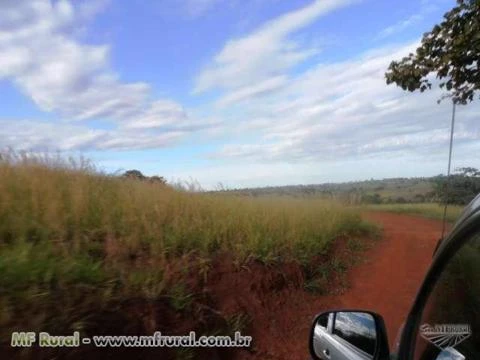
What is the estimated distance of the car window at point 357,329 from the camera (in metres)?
2.07

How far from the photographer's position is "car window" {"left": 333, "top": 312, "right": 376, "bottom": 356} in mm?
2074

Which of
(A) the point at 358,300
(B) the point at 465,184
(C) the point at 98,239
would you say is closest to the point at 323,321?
(B) the point at 465,184

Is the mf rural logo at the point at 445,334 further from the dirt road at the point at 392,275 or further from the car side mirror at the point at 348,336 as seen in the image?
the dirt road at the point at 392,275

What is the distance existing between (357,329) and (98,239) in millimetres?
4054

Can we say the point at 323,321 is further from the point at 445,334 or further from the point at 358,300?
the point at 358,300

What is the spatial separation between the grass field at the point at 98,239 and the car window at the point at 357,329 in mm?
2132

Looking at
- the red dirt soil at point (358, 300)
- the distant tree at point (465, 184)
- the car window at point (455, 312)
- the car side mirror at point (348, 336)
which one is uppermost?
the distant tree at point (465, 184)

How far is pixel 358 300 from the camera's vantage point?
8836 millimetres

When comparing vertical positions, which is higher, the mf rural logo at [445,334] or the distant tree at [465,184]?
the distant tree at [465,184]

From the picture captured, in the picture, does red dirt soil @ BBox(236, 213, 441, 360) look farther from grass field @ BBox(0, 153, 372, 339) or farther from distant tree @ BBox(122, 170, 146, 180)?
distant tree @ BBox(122, 170, 146, 180)

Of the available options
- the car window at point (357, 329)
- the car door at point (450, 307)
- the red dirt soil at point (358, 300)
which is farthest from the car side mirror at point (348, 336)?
the red dirt soil at point (358, 300)

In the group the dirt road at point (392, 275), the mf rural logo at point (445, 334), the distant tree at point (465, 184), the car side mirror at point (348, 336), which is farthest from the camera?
the dirt road at point (392, 275)

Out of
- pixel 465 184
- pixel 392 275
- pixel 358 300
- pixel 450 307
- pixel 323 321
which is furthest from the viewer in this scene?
pixel 392 275

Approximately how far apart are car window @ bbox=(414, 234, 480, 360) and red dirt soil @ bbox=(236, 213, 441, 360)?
2.22 meters
